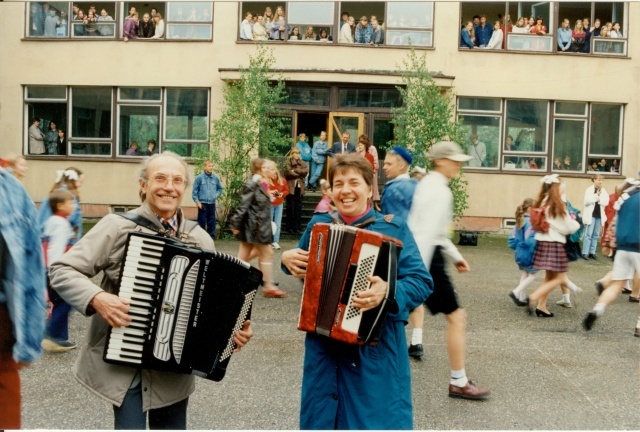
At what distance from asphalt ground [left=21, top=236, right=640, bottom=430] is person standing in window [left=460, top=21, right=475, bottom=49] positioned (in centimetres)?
1153

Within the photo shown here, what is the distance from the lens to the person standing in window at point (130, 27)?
1900 centimetres

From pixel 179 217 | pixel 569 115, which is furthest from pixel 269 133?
pixel 179 217

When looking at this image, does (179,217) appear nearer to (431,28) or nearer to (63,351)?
(63,351)

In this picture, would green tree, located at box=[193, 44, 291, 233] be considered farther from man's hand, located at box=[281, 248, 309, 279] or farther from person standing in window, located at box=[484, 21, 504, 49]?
man's hand, located at box=[281, 248, 309, 279]

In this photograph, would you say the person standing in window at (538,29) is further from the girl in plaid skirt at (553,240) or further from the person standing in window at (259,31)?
the girl in plaid skirt at (553,240)

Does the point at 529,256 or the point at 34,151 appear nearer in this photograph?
the point at 529,256

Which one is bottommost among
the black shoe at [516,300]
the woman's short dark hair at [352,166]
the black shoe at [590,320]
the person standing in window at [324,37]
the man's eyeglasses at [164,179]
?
the black shoe at [516,300]

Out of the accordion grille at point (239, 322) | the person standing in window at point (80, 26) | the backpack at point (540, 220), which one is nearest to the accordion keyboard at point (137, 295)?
the accordion grille at point (239, 322)

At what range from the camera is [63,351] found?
21.2ft

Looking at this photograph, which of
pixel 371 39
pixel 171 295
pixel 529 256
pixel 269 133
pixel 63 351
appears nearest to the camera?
pixel 171 295

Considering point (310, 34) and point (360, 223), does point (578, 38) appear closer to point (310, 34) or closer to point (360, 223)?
point (310, 34)

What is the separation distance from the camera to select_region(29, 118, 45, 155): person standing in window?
63.9 feet

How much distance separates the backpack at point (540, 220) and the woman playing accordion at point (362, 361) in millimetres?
5544

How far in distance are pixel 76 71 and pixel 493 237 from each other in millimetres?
12211
